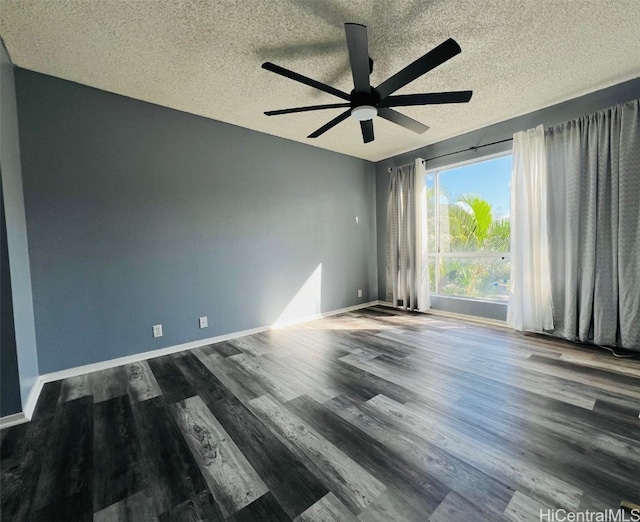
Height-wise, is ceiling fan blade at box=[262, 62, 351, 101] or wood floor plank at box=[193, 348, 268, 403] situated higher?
ceiling fan blade at box=[262, 62, 351, 101]

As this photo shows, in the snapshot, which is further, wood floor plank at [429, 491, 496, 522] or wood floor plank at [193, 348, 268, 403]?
wood floor plank at [193, 348, 268, 403]

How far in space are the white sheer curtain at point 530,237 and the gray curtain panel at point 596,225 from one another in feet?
0.30

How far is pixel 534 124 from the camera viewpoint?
3.16m

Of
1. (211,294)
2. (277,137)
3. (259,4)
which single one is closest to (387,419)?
(211,294)

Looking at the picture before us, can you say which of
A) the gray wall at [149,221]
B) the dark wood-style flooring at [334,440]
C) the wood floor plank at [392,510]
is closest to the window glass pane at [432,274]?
the dark wood-style flooring at [334,440]

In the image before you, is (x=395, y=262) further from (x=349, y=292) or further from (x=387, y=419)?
(x=387, y=419)

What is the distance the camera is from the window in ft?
11.7

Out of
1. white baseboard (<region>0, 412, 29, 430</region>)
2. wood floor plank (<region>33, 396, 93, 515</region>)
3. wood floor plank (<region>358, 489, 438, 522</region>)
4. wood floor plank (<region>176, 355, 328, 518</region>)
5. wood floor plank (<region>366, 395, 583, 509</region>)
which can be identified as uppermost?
white baseboard (<region>0, 412, 29, 430</region>)

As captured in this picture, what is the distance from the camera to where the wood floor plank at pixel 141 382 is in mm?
2012

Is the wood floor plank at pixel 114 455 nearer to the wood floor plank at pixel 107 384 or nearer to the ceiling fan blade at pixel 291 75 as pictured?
the wood floor plank at pixel 107 384

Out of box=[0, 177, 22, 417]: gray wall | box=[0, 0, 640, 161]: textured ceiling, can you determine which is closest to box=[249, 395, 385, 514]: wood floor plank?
box=[0, 177, 22, 417]: gray wall

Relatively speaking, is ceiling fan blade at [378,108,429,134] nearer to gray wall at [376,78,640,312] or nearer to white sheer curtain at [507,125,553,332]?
gray wall at [376,78,640,312]

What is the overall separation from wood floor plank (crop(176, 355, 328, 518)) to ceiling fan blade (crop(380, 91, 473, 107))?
7.65 feet

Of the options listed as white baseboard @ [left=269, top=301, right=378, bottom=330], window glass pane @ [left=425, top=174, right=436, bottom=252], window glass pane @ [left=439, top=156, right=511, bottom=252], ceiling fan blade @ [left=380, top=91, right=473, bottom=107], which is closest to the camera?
ceiling fan blade @ [left=380, top=91, right=473, bottom=107]
